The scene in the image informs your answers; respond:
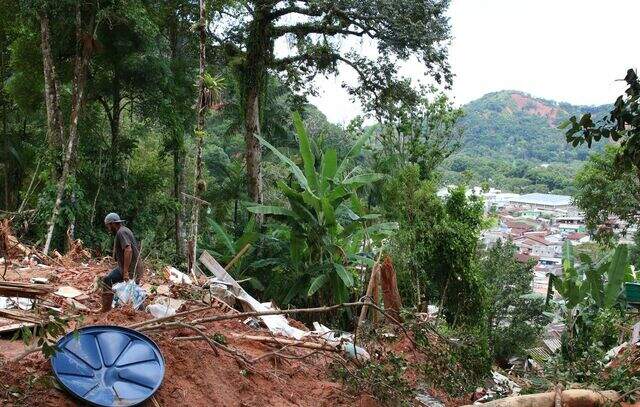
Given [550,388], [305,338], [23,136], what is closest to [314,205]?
[305,338]

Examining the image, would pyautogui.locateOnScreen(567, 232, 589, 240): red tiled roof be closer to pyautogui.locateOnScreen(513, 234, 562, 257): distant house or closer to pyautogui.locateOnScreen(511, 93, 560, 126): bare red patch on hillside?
pyautogui.locateOnScreen(513, 234, 562, 257): distant house

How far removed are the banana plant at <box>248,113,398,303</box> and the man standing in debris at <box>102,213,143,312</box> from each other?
11.2 ft

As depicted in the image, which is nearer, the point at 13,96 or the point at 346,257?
the point at 346,257

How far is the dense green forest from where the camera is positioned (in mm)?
7785

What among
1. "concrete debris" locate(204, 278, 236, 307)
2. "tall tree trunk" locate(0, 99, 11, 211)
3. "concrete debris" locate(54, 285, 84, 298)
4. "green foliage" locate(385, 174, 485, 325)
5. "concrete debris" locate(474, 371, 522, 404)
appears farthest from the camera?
"tall tree trunk" locate(0, 99, 11, 211)

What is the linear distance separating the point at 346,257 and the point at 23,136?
12.0 m

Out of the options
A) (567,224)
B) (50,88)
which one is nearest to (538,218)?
(567,224)

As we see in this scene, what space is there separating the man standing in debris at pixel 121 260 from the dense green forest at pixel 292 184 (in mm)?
1308

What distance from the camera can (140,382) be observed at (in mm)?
4594

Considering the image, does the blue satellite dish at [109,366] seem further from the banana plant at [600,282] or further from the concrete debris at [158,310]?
the banana plant at [600,282]

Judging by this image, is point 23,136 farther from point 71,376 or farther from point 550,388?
point 550,388

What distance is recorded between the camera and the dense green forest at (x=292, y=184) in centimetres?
779

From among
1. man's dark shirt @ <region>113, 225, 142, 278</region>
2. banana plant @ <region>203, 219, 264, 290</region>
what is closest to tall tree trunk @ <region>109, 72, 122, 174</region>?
banana plant @ <region>203, 219, 264, 290</region>

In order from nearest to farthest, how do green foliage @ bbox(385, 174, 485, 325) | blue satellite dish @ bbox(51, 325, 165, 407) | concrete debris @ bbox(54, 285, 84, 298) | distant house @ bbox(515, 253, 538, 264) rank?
blue satellite dish @ bbox(51, 325, 165, 407), concrete debris @ bbox(54, 285, 84, 298), green foliage @ bbox(385, 174, 485, 325), distant house @ bbox(515, 253, 538, 264)
